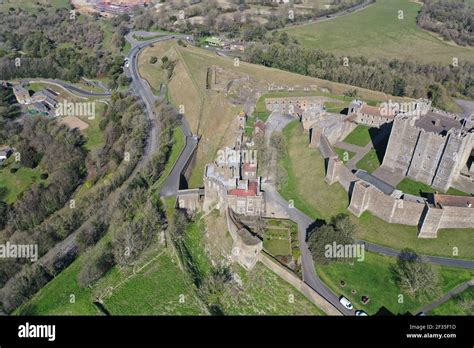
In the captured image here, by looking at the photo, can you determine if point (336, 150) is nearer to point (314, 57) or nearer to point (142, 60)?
point (314, 57)

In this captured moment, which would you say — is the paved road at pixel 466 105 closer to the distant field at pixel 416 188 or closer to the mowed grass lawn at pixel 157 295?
the distant field at pixel 416 188

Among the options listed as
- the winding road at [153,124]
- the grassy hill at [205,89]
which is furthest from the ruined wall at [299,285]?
the grassy hill at [205,89]

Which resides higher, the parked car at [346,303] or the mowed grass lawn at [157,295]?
the parked car at [346,303]

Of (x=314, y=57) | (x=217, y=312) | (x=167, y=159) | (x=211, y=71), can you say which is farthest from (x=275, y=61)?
(x=217, y=312)

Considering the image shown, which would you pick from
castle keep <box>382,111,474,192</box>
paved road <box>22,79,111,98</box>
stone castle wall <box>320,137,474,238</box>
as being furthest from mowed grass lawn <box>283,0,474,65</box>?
stone castle wall <box>320,137,474,238</box>

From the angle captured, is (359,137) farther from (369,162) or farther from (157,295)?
(157,295)

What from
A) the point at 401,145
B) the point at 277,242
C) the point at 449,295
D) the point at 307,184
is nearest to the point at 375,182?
the point at 401,145

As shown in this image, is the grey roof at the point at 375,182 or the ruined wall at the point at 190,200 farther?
the ruined wall at the point at 190,200

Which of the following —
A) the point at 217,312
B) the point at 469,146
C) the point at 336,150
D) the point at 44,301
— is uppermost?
the point at 469,146
